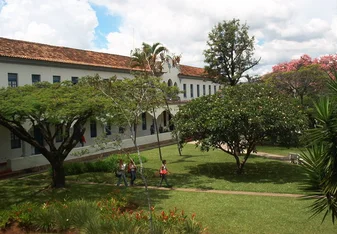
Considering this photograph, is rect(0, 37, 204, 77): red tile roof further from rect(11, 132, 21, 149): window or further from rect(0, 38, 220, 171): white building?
rect(11, 132, 21, 149): window

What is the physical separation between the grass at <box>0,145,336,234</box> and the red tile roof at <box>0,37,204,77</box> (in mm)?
8155

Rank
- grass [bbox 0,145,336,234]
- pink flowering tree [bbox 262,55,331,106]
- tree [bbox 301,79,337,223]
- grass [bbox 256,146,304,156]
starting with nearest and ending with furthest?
tree [bbox 301,79,337,223] < grass [bbox 0,145,336,234] < grass [bbox 256,146,304,156] < pink flowering tree [bbox 262,55,331,106]

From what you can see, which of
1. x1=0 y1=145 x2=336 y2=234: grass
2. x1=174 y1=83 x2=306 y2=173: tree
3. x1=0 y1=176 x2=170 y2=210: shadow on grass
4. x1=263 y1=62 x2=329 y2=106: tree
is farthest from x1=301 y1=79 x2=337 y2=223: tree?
x1=263 y1=62 x2=329 y2=106: tree

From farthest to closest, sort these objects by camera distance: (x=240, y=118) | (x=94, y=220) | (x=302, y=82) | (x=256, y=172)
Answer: (x=302, y=82), (x=256, y=172), (x=240, y=118), (x=94, y=220)

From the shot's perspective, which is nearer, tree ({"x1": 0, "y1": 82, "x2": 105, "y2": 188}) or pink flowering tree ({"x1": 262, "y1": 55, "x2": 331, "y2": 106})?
tree ({"x1": 0, "y1": 82, "x2": 105, "y2": 188})

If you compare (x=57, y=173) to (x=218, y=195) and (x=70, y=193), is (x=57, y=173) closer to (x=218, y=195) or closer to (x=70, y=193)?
(x=70, y=193)

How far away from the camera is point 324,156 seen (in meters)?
5.67

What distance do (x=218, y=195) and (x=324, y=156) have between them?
25.5 feet

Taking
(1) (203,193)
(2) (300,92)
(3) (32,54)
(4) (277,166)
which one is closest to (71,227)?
(1) (203,193)

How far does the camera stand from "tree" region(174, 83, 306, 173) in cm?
1547

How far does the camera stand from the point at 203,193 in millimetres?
13477

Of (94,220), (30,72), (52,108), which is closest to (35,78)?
(30,72)

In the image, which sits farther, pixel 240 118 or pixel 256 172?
pixel 256 172

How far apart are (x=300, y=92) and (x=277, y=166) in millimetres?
13088
